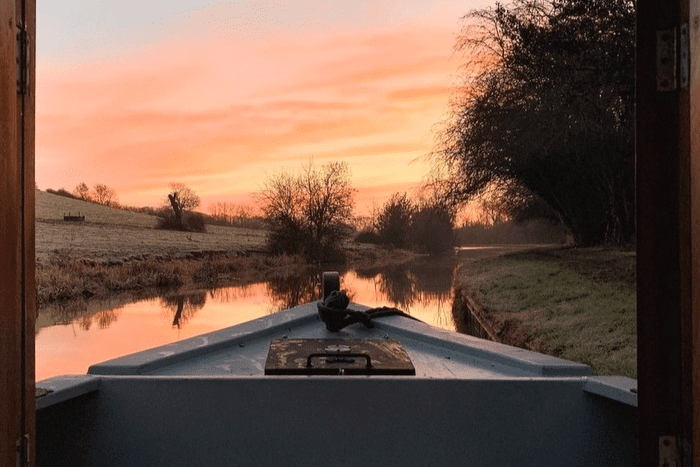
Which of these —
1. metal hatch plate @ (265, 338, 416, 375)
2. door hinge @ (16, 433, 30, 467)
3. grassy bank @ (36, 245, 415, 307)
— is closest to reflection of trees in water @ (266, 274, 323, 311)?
grassy bank @ (36, 245, 415, 307)

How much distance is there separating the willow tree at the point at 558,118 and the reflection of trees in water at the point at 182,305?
827cm

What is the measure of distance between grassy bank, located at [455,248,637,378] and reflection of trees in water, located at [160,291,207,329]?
619 centimetres

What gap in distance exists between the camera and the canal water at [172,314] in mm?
10008

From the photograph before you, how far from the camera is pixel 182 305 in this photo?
52.3 ft

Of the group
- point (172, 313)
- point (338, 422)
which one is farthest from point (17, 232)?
point (172, 313)

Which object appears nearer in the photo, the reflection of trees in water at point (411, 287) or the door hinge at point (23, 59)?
the door hinge at point (23, 59)

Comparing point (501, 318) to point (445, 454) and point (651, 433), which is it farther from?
point (651, 433)

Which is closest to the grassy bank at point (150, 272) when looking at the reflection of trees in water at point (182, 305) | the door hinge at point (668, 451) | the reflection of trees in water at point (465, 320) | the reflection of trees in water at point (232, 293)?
the reflection of trees in water at point (232, 293)

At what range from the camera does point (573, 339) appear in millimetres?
Result: 7426

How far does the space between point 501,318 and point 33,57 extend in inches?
368

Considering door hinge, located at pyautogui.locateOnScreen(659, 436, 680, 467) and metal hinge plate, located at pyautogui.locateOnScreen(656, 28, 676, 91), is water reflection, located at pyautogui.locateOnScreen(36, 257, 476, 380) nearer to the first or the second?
door hinge, located at pyautogui.locateOnScreen(659, 436, 680, 467)

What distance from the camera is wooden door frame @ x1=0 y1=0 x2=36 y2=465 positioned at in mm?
1393

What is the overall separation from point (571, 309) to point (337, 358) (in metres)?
7.63

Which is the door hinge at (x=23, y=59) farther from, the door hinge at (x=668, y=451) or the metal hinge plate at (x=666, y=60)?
the door hinge at (x=668, y=451)
